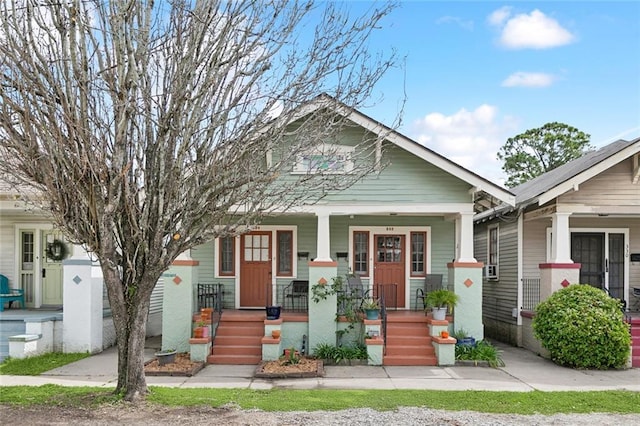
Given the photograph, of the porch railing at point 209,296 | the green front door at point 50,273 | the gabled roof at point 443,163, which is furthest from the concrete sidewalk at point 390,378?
the green front door at point 50,273

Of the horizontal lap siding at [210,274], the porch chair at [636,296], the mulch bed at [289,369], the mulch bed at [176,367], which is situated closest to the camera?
the mulch bed at [289,369]

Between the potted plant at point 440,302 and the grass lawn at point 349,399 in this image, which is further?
the potted plant at point 440,302

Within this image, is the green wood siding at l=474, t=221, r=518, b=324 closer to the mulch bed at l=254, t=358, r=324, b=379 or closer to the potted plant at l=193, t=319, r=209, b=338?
the mulch bed at l=254, t=358, r=324, b=379

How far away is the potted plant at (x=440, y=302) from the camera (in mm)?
12000

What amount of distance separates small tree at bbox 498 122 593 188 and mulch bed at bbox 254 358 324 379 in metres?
31.1

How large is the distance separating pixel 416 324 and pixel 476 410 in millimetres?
4763

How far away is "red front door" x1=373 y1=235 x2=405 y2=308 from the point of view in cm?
1430

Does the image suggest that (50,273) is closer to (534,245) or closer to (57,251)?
(57,251)

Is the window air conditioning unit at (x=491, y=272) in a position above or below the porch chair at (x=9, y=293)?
above

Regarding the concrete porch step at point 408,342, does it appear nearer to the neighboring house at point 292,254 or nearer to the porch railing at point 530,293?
the neighboring house at point 292,254

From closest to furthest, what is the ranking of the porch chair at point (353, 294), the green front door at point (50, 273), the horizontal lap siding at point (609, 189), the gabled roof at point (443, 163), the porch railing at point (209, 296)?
the gabled roof at point (443, 163) < the porch chair at point (353, 294) < the horizontal lap siding at point (609, 189) < the porch railing at point (209, 296) < the green front door at point (50, 273)

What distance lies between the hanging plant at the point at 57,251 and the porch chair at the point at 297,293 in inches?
223

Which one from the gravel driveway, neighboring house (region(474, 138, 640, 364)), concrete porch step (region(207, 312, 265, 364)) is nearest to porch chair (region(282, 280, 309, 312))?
concrete porch step (region(207, 312, 265, 364))

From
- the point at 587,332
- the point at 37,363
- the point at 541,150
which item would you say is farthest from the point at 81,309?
the point at 541,150
